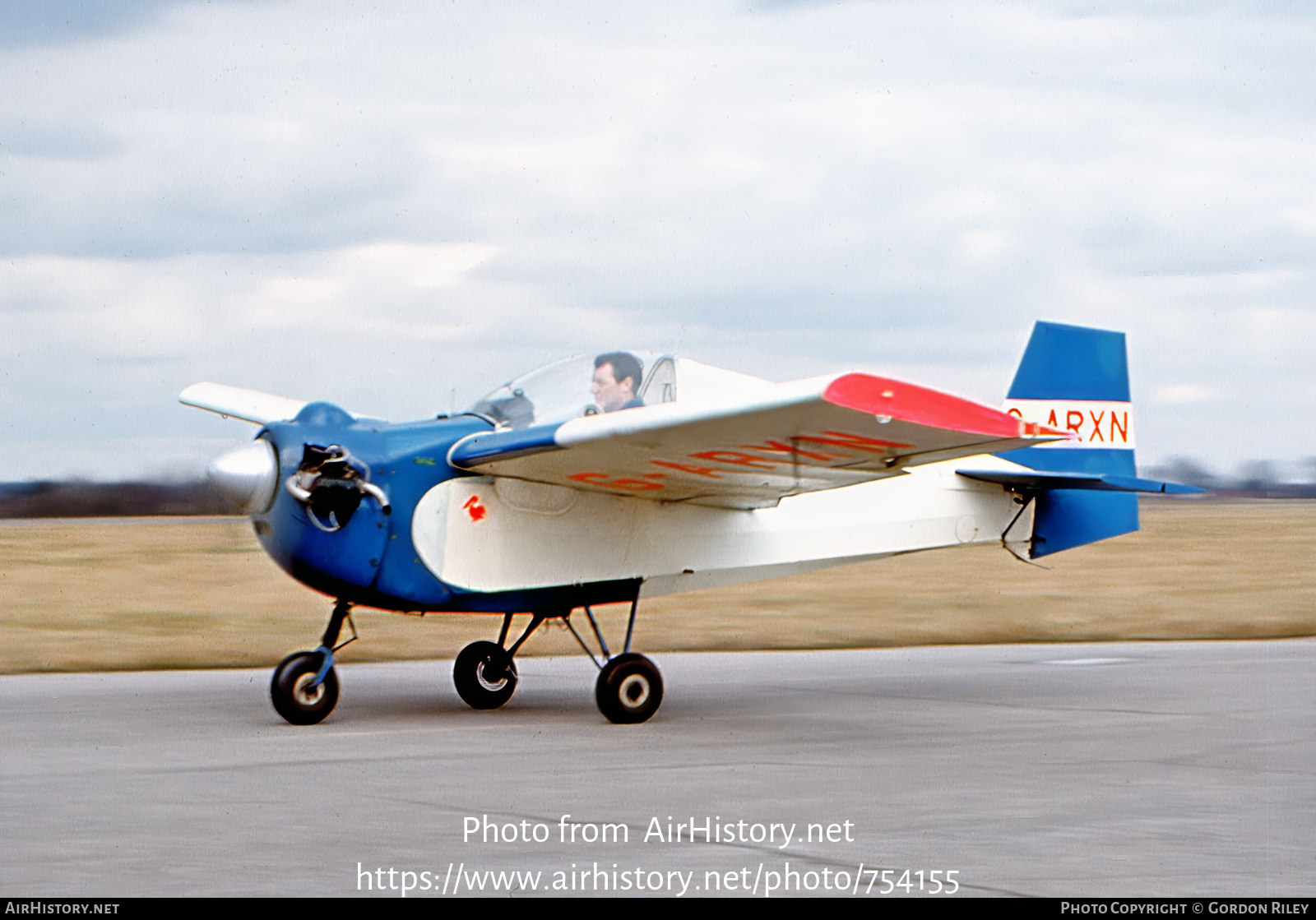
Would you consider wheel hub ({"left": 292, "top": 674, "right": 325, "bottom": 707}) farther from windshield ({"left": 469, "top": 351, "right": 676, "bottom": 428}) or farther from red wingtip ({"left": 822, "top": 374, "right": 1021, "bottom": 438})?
red wingtip ({"left": 822, "top": 374, "right": 1021, "bottom": 438})

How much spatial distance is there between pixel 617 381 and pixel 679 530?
1.19 metres

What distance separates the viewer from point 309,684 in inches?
360

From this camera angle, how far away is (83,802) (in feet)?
21.3

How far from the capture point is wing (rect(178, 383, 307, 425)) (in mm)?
12539

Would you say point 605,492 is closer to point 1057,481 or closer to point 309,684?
point 309,684

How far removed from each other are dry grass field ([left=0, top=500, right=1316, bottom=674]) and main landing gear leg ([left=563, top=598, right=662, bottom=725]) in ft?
8.19

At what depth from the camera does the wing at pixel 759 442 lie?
7.27m

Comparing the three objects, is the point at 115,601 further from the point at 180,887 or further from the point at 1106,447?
the point at 180,887

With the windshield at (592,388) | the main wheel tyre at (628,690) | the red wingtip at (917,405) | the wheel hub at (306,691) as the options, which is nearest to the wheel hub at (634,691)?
the main wheel tyre at (628,690)

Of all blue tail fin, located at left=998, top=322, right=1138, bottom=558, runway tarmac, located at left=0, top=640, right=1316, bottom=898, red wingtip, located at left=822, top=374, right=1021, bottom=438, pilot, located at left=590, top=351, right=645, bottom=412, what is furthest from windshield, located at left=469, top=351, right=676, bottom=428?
blue tail fin, located at left=998, top=322, right=1138, bottom=558

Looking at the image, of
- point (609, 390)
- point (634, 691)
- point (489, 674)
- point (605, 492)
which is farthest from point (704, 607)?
point (609, 390)

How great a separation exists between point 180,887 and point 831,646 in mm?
11520

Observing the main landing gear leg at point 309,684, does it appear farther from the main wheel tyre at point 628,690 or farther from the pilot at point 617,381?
the pilot at point 617,381

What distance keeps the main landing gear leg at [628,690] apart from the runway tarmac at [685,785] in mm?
167
